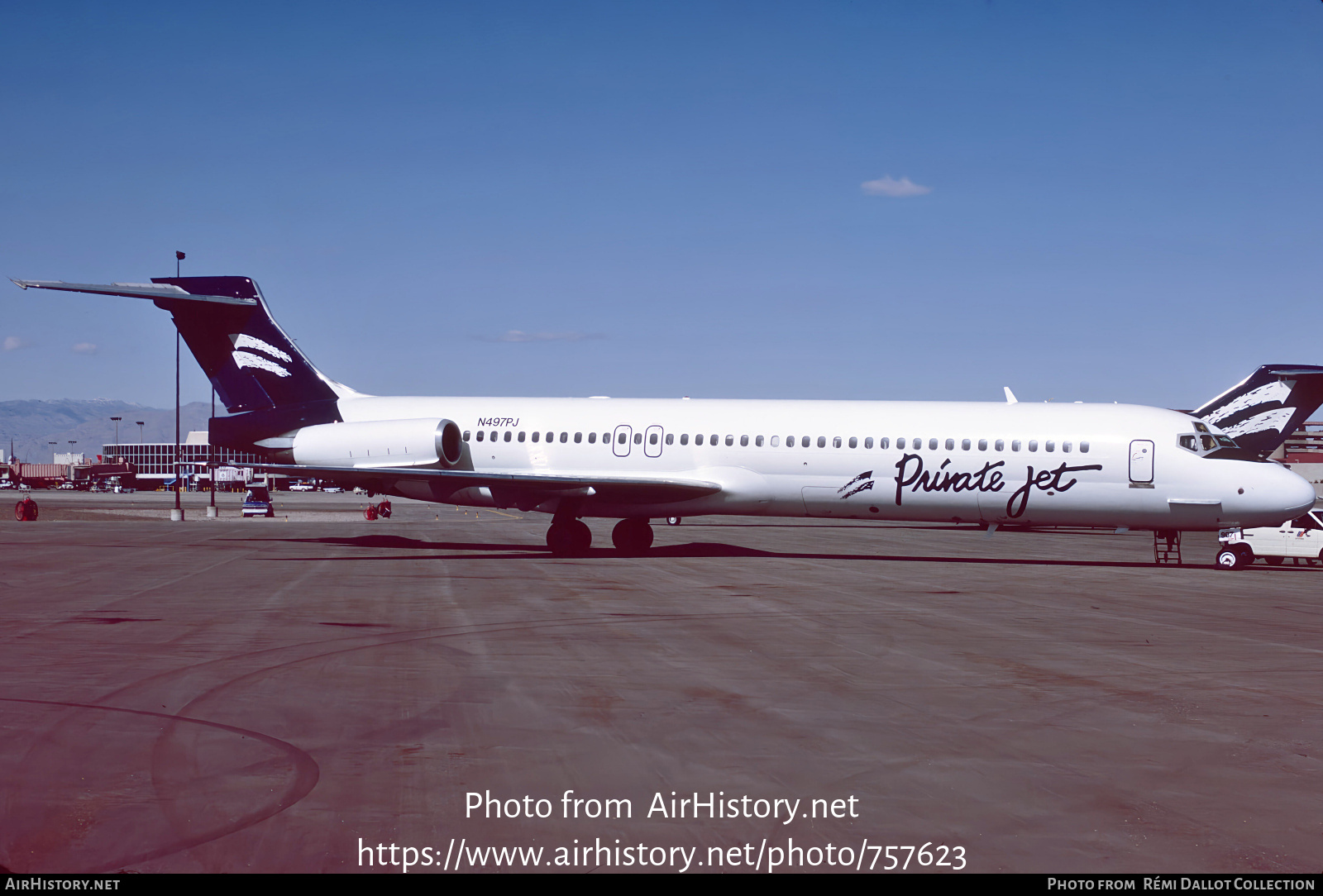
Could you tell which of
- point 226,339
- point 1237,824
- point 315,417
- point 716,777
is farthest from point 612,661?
point 226,339

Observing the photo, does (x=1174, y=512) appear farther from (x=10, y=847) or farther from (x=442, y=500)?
(x=10, y=847)

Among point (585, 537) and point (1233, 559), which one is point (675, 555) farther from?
point (1233, 559)

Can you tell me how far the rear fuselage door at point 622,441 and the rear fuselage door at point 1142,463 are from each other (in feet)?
38.6

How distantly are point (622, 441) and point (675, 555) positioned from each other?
3.27 meters

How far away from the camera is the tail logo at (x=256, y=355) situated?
29.7 meters

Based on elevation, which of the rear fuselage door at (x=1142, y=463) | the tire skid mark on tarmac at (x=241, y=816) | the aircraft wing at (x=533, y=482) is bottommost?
the tire skid mark on tarmac at (x=241, y=816)

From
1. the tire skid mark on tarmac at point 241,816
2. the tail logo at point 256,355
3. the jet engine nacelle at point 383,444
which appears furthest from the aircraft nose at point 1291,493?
the tail logo at point 256,355

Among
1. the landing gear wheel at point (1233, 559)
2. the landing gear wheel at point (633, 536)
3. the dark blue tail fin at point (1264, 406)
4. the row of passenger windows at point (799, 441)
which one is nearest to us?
the row of passenger windows at point (799, 441)

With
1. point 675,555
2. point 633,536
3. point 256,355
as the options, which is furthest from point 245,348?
point 675,555

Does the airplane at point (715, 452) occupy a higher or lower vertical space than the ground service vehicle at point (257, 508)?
higher

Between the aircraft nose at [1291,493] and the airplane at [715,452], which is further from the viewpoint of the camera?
the airplane at [715,452]

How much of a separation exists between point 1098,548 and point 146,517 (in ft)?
142

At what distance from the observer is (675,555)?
27844 mm

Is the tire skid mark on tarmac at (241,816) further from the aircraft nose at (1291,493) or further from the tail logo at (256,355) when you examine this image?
the aircraft nose at (1291,493)
